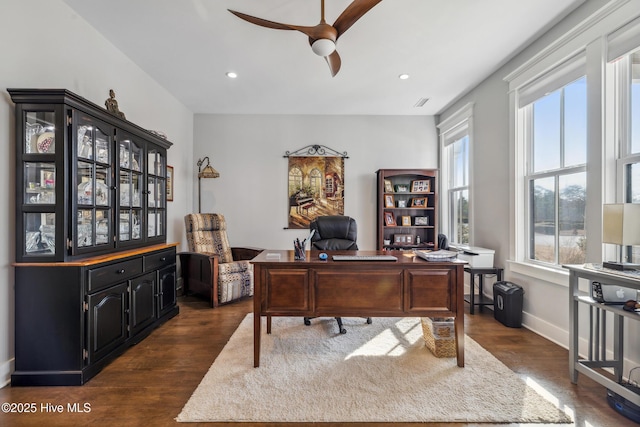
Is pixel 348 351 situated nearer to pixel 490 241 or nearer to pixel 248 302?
pixel 248 302

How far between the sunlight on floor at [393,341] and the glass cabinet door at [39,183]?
7.84ft

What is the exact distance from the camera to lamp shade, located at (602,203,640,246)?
1592mm

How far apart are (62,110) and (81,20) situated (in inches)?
46.7

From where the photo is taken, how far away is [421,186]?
4.60m

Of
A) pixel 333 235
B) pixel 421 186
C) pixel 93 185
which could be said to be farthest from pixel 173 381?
pixel 421 186

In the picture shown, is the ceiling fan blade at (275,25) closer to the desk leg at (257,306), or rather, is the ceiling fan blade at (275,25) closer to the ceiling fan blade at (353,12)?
the ceiling fan blade at (353,12)

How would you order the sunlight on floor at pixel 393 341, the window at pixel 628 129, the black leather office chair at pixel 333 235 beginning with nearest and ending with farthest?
the window at pixel 628 129 < the sunlight on floor at pixel 393 341 < the black leather office chair at pixel 333 235

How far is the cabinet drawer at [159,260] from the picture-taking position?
276cm

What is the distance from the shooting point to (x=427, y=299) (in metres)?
2.16

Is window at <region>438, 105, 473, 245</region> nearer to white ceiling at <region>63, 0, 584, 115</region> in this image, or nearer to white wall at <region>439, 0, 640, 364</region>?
white wall at <region>439, 0, 640, 364</region>

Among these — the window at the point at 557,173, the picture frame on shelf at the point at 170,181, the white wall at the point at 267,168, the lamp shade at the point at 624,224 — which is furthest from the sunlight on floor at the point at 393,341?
the picture frame on shelf at the point at 170,181

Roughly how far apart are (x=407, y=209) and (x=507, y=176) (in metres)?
1.69

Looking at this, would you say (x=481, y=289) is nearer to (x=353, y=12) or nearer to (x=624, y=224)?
(x=624, y=224)

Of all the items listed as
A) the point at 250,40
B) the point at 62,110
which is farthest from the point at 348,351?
the point at 250,40
